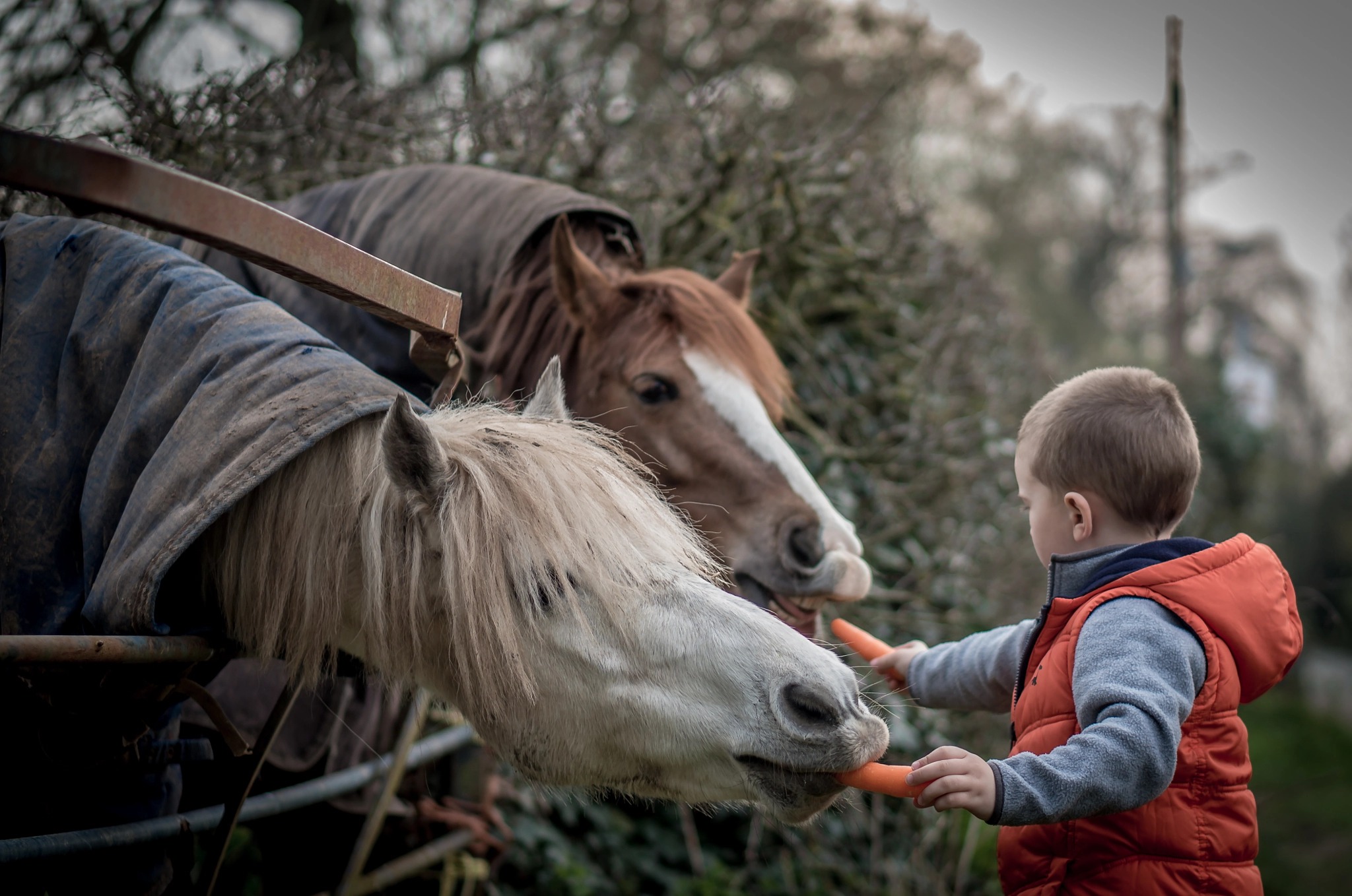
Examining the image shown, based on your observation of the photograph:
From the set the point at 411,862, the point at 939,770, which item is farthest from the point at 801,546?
the point at 411,862

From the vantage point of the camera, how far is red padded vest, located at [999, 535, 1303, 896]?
1226 millimetres

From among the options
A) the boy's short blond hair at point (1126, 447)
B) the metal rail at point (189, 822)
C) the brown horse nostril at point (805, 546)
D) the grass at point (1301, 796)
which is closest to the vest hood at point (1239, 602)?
the boy's short blond hair at point (1126, 447)

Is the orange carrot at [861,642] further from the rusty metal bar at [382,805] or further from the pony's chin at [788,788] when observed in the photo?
the rusty metal bar at [382,805]

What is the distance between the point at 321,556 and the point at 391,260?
114 cm

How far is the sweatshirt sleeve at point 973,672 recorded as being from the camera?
1.55 metres

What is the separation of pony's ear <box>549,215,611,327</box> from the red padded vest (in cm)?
132

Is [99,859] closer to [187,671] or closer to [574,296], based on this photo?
[187,671]

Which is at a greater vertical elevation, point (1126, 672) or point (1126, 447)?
point (1126, 447)

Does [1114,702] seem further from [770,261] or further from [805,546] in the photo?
[770,261]

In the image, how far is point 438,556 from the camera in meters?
1.23

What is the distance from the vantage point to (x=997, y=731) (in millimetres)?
4160

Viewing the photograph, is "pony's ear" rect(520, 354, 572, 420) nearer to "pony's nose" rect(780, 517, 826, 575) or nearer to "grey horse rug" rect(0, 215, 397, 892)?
"grey horse rug" rect(0, 215, 397, 892)

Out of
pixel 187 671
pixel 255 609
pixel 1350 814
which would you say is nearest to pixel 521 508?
pixel 255 609

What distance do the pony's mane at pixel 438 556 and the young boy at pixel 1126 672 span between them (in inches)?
22.0
